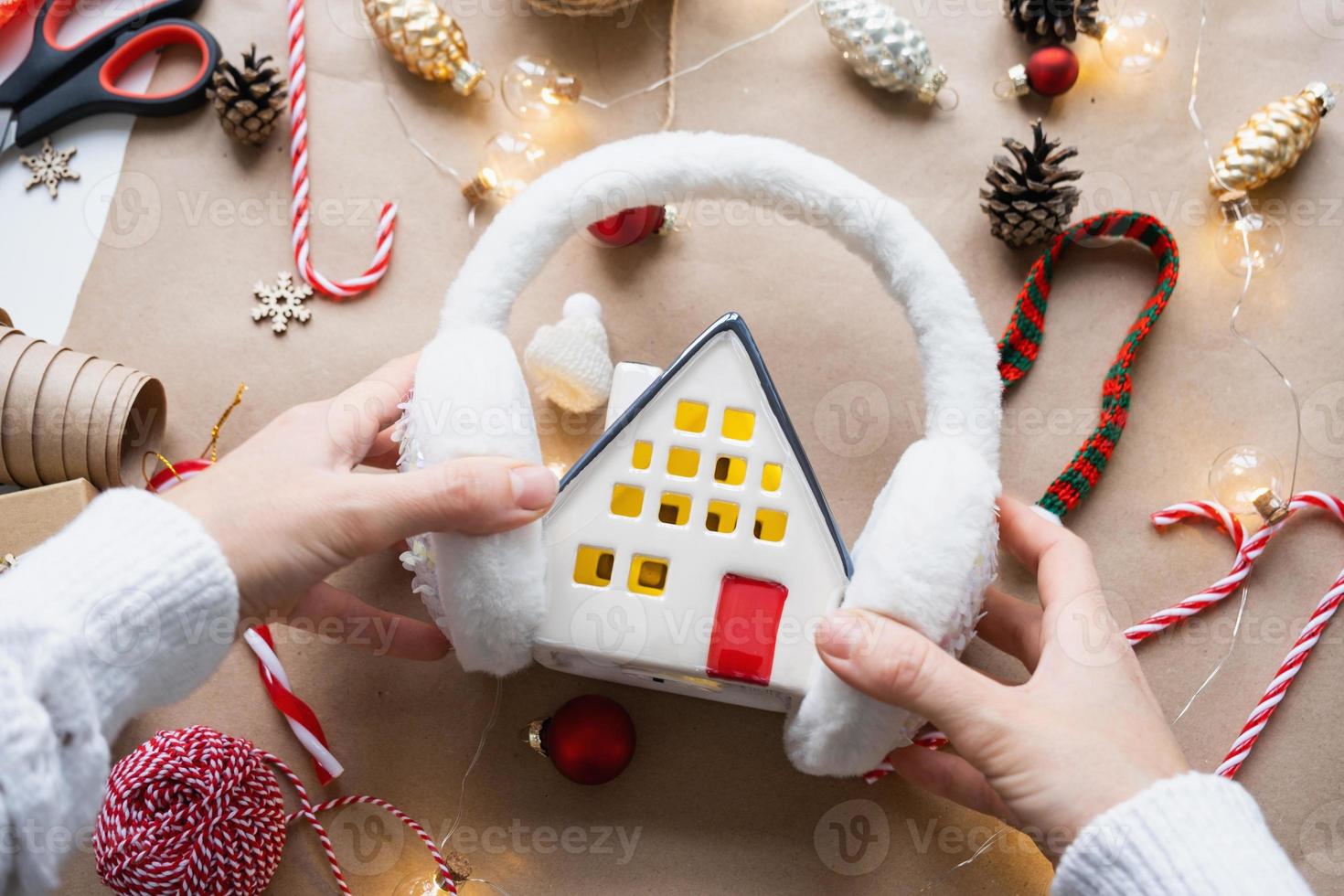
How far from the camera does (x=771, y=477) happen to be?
2.68 feet

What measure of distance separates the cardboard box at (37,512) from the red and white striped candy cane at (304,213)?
310 mm

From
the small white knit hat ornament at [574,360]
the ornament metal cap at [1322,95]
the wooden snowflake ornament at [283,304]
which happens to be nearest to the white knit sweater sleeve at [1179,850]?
the small white knit hat ornament at [574,360]

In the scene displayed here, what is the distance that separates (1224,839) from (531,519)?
54 cm

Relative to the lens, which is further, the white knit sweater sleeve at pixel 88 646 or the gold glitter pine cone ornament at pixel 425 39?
the gold glitter pine cone ornament at pixel 425 39

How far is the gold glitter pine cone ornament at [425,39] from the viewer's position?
3.51 feet

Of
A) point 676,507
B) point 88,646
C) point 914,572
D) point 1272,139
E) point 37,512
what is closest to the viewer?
point 88,646

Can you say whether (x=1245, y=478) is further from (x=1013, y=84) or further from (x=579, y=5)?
(x=579, y=5)

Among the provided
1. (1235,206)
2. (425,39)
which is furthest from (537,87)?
(1235,206)

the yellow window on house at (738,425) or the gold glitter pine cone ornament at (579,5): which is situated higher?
the gold glitter pine cone ornament at (579,5)

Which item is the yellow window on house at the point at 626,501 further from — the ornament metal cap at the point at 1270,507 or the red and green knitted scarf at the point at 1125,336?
the ornament metal cap at the point at 1270,507

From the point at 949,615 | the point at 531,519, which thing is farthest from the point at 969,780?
the point at 531,519

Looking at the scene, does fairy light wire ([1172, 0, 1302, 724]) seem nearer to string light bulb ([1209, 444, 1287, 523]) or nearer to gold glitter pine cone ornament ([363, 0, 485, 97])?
string light bulb ([1209, 444, 1287, 523])

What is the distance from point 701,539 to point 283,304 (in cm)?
56

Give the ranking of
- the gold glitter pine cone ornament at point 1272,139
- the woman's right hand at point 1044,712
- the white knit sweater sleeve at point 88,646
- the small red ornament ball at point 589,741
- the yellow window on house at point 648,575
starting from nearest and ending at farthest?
the white knit sweater sleeve at point 88,646 < the woman's right hand at point 1044,712 < the yellow window on house at point 648,575 < the small red ornament ball at point 589,741 < the gold glitter pine cone ornament at point 1272,139
